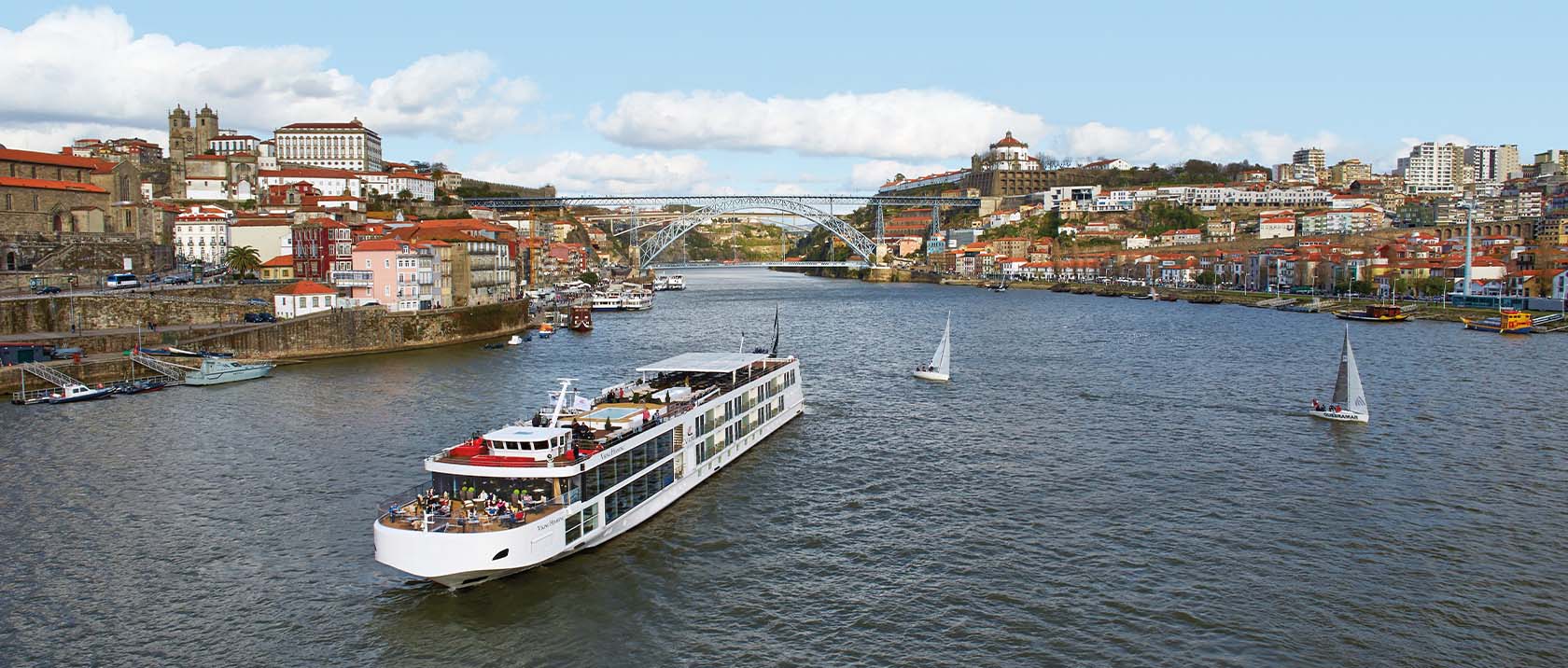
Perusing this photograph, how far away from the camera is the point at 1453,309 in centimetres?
6166

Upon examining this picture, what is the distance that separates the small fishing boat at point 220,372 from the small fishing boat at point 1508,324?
55156mm

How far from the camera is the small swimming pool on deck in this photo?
59.2 feet

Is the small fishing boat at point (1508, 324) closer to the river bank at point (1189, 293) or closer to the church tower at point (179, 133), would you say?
the river bank at point (1189, 293)

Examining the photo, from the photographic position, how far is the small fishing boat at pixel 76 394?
95.7 ft

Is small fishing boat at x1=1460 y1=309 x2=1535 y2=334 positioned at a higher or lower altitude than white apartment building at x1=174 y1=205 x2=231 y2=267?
lower

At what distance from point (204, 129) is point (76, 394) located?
75.8 metres

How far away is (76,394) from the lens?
2933cm

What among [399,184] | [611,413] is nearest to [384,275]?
[611,413]

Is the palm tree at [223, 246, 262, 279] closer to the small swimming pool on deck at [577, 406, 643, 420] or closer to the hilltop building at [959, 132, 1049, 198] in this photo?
the small swimming pool on deck at [577, 406, 643, 420]

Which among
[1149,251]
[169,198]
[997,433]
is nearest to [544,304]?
[169,198]

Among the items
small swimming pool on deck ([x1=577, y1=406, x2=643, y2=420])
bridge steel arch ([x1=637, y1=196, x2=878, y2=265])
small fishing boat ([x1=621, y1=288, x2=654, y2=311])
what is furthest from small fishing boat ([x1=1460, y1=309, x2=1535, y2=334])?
bridge steel arch ([x1=637, y1=196, x2=878, y2=265])

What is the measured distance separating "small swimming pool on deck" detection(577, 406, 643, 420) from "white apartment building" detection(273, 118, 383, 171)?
91332 mm

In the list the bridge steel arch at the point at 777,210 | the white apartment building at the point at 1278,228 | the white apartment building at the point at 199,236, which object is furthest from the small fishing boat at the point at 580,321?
the white apartment building at the point at 1278,228

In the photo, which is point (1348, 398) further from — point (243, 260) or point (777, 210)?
point (777, 210)
